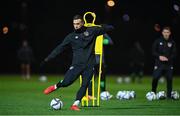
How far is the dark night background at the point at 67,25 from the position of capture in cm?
5025

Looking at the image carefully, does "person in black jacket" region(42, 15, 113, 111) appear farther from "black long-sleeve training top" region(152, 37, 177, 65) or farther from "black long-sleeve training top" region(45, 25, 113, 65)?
"black long-sleeve training top" region(152, 37, 177, 65)

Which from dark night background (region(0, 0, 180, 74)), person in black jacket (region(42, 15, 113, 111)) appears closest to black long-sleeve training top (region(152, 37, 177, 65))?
person in black jacket (region(42, 15, 113, 111))

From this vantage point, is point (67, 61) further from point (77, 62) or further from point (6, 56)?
point (77, 62)

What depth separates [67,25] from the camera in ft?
166

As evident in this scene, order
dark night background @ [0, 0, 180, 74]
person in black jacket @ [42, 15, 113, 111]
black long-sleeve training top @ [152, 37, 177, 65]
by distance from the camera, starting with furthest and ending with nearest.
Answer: dark night background @ [0, 0, 180, 74] → black long-sleeve training top @ [152, 37, 177, 65] → person in black jacket @ [42, 15, 113, 111]

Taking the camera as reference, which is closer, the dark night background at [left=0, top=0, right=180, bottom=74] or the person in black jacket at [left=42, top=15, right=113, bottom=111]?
the person in black jacket at [left=42, top=15, right=113, bottom=111]

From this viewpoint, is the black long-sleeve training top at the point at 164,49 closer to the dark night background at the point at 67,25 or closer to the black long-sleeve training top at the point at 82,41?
the black long-sleeve training top at the point at 82,41

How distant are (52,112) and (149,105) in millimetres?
4062

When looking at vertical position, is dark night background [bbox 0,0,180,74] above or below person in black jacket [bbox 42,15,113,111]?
above

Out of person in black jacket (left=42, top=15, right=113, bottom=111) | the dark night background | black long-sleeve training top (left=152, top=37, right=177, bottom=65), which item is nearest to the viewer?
person in black jacket (left=42, top=15, right=113, bottom=111)

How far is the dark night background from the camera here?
50.2 meters

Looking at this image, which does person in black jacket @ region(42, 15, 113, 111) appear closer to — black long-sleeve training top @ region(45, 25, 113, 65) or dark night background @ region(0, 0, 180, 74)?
black long-sleeve training top @ region(45, 25, 113, 65)

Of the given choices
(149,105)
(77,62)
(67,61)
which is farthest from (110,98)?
(67,61)

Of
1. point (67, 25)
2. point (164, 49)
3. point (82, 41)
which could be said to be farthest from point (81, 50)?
point (67, 25)
